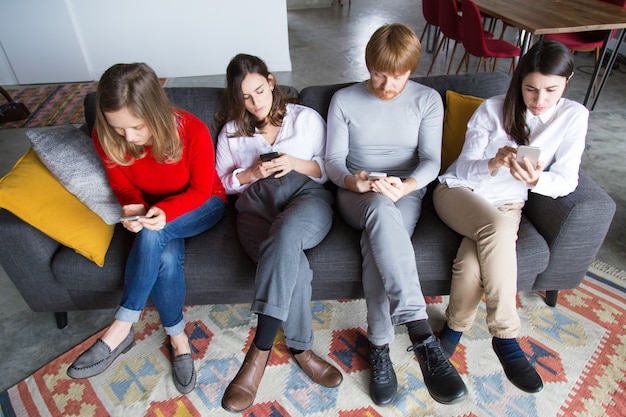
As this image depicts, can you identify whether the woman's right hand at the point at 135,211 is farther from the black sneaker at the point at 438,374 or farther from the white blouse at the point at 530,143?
the white blouse at the point at 530,143

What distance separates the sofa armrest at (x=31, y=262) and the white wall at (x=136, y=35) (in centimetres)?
339

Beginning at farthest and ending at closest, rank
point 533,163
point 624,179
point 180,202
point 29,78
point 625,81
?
point 29,78 → point 625,81 → point 624,179 → point 180,202 → point 533,163

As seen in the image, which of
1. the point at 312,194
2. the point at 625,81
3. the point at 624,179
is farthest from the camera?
the point at 625,81

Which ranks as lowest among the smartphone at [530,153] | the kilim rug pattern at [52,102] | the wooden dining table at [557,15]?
the kilim rug pattern at [52,102]

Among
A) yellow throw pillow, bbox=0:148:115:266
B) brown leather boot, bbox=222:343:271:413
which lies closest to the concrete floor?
yellow throw pillow, bbox=0:148:115:266

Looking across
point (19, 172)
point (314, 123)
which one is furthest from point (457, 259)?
point (19, 172)

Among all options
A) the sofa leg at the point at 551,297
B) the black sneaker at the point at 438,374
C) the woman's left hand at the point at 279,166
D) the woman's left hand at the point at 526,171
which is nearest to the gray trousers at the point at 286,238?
the woman's left hand at the point at 279,166

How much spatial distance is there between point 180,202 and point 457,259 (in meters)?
0.99

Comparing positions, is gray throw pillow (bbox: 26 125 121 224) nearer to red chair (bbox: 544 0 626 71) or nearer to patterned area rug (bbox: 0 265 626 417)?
patterned area rug (bbox: 0 265 626 417)

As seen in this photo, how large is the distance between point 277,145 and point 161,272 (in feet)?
2.13

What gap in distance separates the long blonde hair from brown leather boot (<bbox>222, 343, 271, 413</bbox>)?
2.41 ft

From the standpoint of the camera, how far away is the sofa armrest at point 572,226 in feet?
4.55

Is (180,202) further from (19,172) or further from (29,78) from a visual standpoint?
(29,78)

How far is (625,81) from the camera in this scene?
391cm
